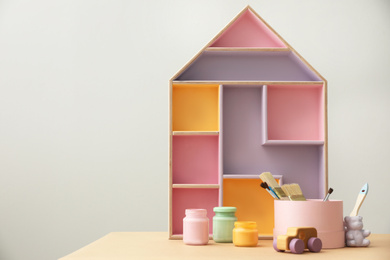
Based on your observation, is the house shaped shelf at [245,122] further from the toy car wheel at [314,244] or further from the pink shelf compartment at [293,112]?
the toy car wheel at [314,244]

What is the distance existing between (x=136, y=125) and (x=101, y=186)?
1.30ft

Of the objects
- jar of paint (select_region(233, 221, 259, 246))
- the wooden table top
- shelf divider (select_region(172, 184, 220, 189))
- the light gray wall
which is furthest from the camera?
the light gray wall

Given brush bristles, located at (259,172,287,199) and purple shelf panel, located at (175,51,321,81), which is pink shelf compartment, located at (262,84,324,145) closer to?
purple shelf panel, located at (175,51,321,81)

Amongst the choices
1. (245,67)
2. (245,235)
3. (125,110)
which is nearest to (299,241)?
(245,235)

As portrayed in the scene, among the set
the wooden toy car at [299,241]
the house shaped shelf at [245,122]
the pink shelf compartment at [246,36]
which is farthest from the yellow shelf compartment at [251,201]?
the pink shelf compartment at [246,36]

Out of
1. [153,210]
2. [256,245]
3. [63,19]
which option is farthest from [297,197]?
[63,19]

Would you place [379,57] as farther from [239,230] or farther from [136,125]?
[239,230]

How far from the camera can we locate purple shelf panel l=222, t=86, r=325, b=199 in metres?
1.64

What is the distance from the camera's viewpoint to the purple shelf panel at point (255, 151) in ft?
5.37

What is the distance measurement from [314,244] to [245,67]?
0.61 metres

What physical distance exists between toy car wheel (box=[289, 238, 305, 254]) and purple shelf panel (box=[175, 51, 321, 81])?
0.56 metres

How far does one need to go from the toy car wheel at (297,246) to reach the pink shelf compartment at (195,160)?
41 cm

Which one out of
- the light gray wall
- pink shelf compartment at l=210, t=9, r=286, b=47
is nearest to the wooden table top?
pink shelf compartment at l=210, t=9, r=286, b=47

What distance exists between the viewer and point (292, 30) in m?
2.97
